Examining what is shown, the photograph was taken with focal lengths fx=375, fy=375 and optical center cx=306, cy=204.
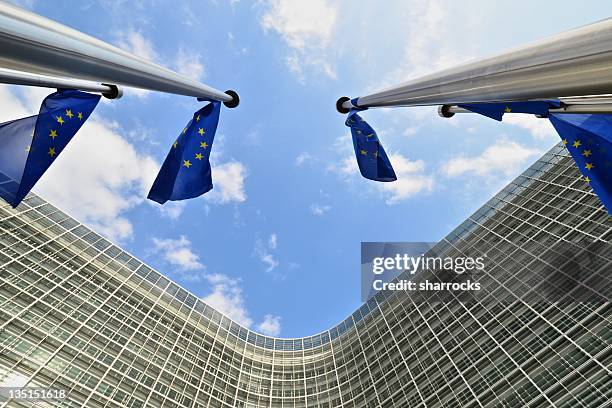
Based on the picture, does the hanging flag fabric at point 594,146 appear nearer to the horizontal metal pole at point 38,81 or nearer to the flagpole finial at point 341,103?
the flagpole finial at point 341,103

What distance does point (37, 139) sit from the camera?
8.87 metres

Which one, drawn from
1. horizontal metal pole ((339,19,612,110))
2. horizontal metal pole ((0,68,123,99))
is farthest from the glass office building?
horizontal metal pole ((0,68,123,99))

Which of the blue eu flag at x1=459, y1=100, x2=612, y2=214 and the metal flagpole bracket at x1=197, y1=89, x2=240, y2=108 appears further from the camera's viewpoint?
the metal flagpole bracket at x1=197, y1=89, x2=240, y2=108

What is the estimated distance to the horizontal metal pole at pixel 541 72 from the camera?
13.6 feet

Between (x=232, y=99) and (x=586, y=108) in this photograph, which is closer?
(x=586, y=108)

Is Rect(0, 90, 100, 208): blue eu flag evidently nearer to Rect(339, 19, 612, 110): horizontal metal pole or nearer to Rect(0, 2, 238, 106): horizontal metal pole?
Rect(0, 2, 238, 106): horizontal metal pole

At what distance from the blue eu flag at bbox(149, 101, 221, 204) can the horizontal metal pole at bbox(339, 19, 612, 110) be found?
22.5 ft

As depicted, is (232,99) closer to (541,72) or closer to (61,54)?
(61,54)

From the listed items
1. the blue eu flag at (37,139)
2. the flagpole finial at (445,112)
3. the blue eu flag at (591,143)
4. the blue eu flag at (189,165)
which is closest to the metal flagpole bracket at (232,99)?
the blue eu flag at (189,165)

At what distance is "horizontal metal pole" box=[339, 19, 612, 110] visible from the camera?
4145 mm

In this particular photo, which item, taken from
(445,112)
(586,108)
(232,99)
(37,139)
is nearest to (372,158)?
(445,112)

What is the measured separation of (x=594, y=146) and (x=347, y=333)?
179 feet

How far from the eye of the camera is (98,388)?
33.7 m

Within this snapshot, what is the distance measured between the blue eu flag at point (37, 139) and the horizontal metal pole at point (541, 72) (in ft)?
28.7
